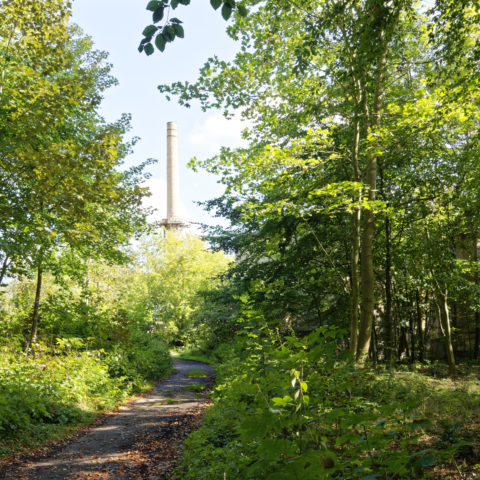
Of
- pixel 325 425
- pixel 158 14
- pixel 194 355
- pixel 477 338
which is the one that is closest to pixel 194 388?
pixel 477 338

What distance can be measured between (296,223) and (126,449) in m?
5.77

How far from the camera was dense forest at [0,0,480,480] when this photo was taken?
3617mm

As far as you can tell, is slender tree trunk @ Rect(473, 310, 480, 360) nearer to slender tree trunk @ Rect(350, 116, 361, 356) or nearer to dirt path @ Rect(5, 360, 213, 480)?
slender tree trunk @ Rect(350, 116, 361, 356)

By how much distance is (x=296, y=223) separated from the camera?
8.31 metres

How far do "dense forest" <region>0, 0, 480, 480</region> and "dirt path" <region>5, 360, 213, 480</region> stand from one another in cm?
54

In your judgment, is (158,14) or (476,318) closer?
(158,14)

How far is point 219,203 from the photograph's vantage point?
16000mm

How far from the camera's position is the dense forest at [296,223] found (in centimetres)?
362

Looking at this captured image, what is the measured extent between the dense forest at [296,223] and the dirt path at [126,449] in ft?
1.77

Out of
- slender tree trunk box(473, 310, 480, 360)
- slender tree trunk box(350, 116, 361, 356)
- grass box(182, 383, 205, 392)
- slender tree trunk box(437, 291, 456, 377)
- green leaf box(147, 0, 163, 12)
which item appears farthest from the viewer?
grass box(182, 383, 205, 392)

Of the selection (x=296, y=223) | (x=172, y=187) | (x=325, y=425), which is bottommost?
(x=325, y=425)

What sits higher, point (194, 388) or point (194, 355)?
point (194, 388)

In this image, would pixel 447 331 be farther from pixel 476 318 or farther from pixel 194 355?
pixel 194 355

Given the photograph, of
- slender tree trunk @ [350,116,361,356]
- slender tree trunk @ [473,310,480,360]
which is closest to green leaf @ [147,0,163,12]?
slender tree trunk @ [350,116,361,356]
